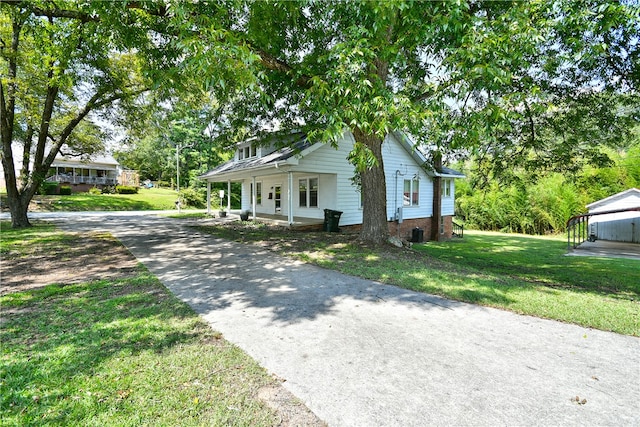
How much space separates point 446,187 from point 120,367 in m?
20.8

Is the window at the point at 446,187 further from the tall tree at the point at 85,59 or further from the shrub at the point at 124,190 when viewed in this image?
the shrub at the point at 124,190

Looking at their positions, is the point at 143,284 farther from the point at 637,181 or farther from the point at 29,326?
the point at 637,181

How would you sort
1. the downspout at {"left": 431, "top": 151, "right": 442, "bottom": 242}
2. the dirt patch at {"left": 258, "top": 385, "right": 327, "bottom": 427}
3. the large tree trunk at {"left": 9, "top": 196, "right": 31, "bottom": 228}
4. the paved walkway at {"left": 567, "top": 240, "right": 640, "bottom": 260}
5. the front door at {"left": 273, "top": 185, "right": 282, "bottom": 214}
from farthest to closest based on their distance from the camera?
the downspout at {"left": 431, "top": 151, "right": 442, "bottom": 242} < the front door at {"left": 273, "top": 185, "right": 282, "bottom": 214} < the large tree trunk at {"left": 9, "top": 196, "right": 31, "bottom": 228} < the paved walkway at {"left": 567, "top": 240, "right": 640, "bottom": 260} < the dirt patch at {"left": 258, "top": 385, "right": 327, "bottom": 427}

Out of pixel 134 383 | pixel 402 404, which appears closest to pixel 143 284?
pixel 134 383

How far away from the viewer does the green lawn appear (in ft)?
7.66

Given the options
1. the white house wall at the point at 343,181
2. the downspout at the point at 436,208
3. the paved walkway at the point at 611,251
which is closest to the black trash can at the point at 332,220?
the white house wall at the point at 343,181

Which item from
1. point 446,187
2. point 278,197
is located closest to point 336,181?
point 278,197

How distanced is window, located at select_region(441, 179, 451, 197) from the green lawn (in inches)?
740

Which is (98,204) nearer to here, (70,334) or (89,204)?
(89,204)

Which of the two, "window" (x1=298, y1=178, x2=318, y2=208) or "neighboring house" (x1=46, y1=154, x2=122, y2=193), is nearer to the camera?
"window" (x1=298, y1=178, x2=318, y2=208)

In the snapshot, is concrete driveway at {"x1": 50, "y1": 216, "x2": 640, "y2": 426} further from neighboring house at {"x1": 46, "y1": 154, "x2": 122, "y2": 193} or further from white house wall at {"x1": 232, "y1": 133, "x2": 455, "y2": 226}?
neighboring house at {"x1": 46, "y1": 154, "x2": 122, "y2": 193}

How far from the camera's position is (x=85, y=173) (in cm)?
4028

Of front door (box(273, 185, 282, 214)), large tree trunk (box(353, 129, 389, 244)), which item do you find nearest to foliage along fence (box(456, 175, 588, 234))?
front door (box(273, 185, 282, 214))

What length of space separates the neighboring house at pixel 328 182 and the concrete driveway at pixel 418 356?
328 inches
